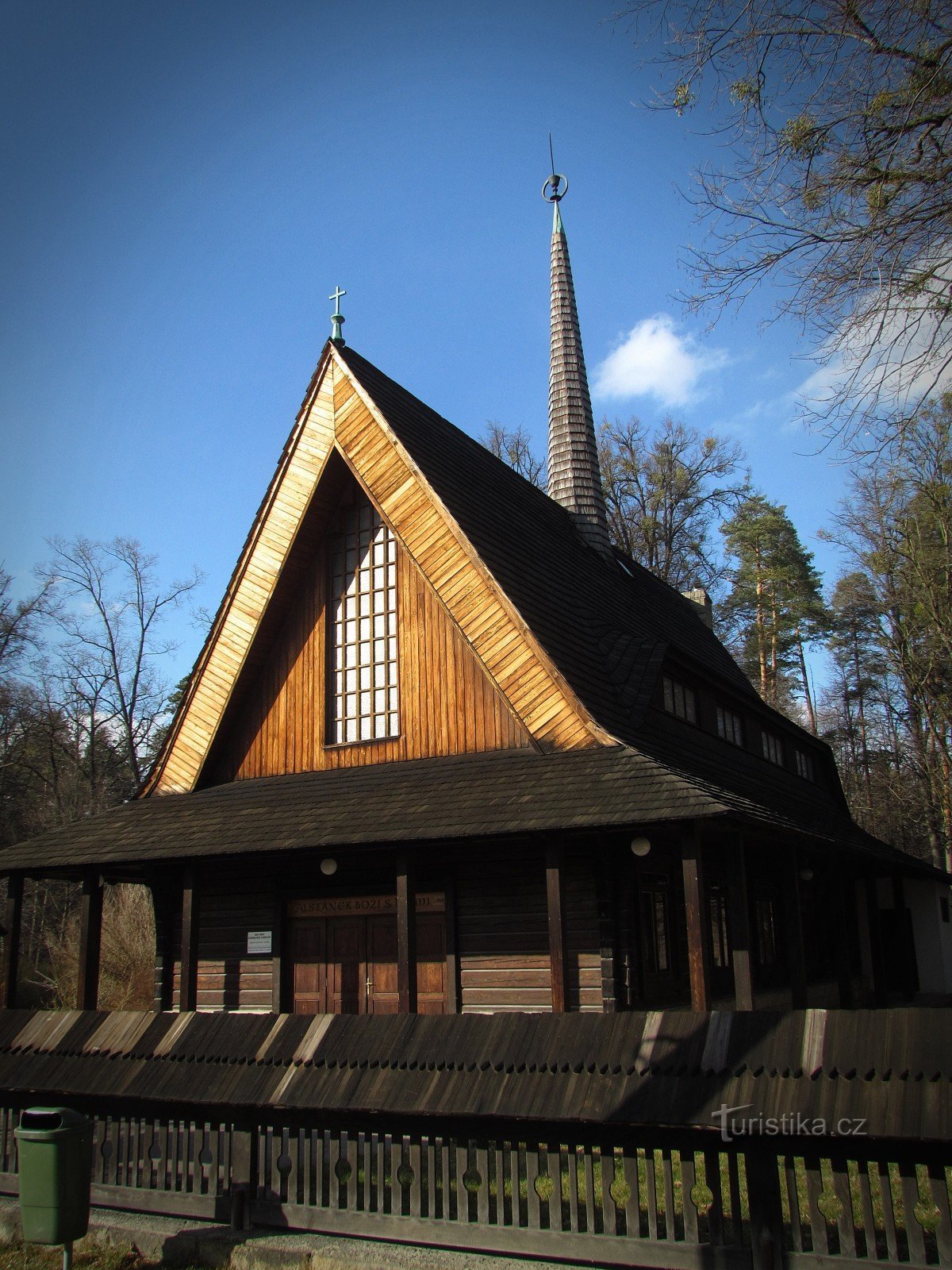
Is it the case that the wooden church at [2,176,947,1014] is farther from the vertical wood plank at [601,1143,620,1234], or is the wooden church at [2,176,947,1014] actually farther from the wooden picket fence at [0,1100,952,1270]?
the vertical wood plank at [601,1143,620,1234]

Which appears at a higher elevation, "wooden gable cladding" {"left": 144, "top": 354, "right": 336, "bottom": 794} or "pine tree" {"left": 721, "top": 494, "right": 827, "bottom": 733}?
"pine tree" {"left": 721, "top": 494, "right": 827, "bottom": 733}

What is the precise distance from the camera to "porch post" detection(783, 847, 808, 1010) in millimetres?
12719

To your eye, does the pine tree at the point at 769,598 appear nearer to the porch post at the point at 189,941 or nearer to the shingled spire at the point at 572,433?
the shingled spire at the point at 572,433

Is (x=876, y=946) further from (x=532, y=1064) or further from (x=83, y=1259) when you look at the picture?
(x=83, y=1259)

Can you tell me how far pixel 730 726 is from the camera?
765 inches

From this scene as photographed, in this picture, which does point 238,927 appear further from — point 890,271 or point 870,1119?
point 890,271

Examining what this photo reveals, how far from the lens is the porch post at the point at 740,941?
9711 millimetres

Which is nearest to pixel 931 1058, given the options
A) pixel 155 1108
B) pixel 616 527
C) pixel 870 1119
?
pixel 870 1119

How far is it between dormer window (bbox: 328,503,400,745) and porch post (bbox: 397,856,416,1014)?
3091 millimetres

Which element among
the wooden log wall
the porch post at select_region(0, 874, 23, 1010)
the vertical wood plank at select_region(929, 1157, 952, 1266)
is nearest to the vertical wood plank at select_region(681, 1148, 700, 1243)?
the vertical wood plank at select_region(929, 1157, 952, 1266)

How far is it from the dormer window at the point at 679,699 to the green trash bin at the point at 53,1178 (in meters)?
10.4

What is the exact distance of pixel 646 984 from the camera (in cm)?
1228

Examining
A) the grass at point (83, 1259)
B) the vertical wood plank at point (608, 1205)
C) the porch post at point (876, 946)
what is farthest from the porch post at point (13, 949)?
the porch post at point (876, 946)

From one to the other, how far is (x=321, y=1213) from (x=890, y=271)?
742 cm
